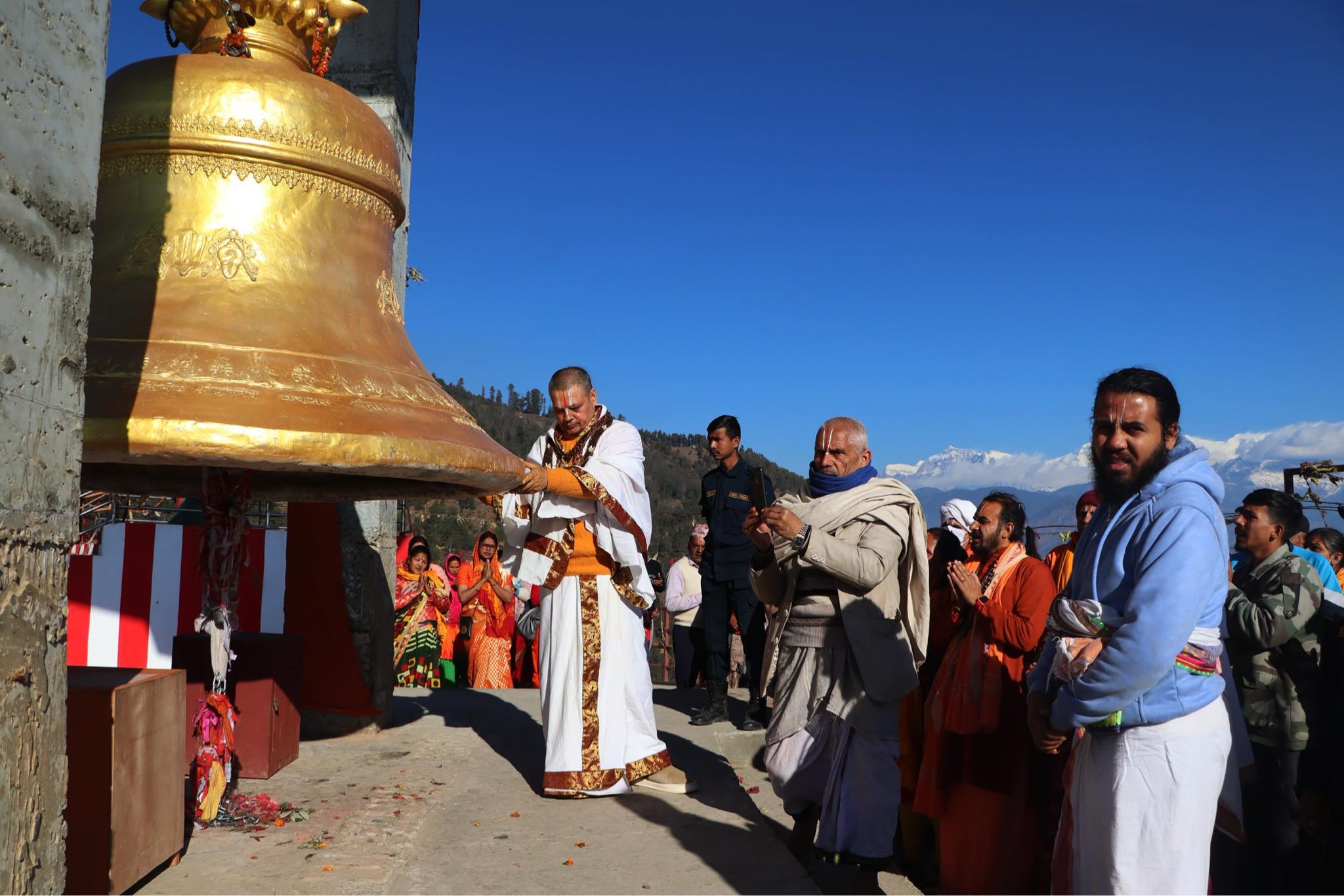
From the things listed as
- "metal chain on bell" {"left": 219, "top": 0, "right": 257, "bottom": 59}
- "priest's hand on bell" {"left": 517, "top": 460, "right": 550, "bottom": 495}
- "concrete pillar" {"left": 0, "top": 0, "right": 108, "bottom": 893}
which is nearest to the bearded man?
"priest's hand on bell" {"left": 517, "top": 460, "right": 550, "bottom": 495}

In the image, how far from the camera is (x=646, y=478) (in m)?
21.9

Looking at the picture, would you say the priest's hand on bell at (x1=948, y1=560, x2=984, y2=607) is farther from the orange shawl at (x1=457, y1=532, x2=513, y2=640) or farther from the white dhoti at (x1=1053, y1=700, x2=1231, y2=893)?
the orange shawl at (x1=457, y1=532, x2=513, y2=640)

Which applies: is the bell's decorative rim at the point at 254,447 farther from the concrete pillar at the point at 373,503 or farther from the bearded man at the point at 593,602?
the concrete pillar at the point at 373,503

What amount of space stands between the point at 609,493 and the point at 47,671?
291 centimetres

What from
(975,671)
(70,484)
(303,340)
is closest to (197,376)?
(303,340)

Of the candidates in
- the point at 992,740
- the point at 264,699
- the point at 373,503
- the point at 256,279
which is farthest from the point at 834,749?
the point at 373,503

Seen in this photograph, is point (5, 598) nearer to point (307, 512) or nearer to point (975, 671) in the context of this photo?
point (975, 671)

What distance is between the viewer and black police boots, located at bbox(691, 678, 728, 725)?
6.50 metres

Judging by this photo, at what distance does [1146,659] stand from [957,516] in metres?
2.98

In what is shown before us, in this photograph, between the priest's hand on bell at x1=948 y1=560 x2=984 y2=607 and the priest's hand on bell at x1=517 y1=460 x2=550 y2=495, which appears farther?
the priest's hand on bell at x1=948 y1=560 x2=984 y2=607

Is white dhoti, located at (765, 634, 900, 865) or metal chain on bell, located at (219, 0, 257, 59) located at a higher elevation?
metal chain on bell, located at (219, 0, 257, 59)

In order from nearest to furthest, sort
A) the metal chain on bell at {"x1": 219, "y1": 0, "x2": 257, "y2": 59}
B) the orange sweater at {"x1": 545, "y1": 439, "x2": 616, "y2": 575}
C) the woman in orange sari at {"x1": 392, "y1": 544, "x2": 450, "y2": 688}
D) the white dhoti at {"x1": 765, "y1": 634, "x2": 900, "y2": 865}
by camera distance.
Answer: the metal chain on bell at {"x1": 219, "y1": 0, "x2": 257, "y2": 59} < the white dhoti at {"x1": 765, "y1": 634, "x2": 900, "y2": 865} < the orange sweater at {"x1": 545, "y1": 439, "x2": 616, "y2": 575} < the woman in orange sari at {"x1": 392, "y1": 544, "x2": 450, "y2": 688}

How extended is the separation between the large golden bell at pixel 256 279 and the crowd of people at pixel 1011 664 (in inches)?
43.9

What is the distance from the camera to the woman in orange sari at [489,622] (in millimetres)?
8711
